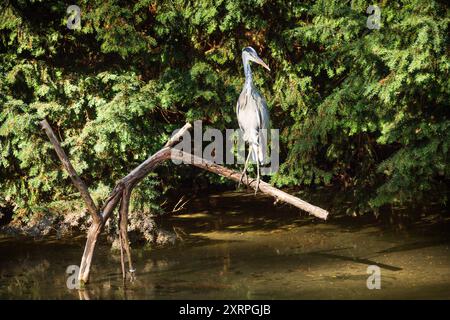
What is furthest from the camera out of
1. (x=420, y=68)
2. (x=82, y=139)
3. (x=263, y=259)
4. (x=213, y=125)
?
(x=213, y=125)

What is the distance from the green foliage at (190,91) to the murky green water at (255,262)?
560 millimetres

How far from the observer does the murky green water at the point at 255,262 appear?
708 centimetres

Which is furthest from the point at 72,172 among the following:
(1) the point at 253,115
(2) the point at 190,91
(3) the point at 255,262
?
(2) the point at 190,91

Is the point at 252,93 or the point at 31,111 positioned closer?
the point at 252,93

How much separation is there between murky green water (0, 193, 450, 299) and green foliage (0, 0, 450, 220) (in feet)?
1.84

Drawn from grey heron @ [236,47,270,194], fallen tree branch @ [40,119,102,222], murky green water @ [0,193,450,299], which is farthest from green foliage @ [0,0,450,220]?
fallen tree branch @ [40,119,102,222]

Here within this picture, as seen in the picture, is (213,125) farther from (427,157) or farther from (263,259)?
(427,157)

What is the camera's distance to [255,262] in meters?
8.20

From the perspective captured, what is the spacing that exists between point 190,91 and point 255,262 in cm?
240

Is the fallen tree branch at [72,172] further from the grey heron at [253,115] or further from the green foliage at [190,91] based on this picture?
the green foliage at [190,91]

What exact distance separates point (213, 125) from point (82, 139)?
1.70 meters
